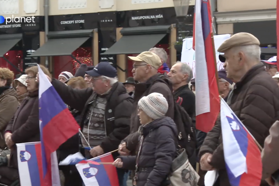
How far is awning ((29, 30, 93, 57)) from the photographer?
18.8 meters

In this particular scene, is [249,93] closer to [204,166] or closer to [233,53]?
[233,53]

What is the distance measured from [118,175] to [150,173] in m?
1.13

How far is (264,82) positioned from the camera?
4254mm

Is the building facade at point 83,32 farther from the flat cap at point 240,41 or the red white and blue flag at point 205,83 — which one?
the flat cap at point 240,41

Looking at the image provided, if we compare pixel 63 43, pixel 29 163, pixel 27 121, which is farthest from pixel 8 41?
pixel 29 163

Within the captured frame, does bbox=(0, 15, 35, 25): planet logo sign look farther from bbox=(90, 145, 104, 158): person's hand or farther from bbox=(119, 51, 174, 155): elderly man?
bbox=(119, 51, 174, 155): elderly man

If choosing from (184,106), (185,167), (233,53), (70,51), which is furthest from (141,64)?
(70,51)

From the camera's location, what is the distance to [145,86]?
604 centimetres

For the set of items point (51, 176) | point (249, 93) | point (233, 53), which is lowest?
point (51, 176)

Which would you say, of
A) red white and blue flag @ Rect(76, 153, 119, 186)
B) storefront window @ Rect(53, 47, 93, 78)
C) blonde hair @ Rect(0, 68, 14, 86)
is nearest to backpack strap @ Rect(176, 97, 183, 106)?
red white and blue flag @ Rect(76, 153, 119, 186)

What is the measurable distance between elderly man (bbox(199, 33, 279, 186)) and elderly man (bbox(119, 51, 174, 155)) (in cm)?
130

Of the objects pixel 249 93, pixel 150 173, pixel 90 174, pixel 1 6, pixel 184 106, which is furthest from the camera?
pixel 1 6

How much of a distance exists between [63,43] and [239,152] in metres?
15.7

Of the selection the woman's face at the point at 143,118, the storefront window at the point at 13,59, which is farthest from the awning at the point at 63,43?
the woman's face at the point at 143,118
